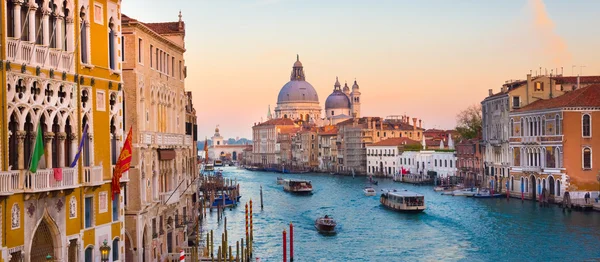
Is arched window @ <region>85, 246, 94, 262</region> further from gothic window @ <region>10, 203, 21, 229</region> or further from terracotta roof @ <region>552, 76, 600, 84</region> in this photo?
terracotta roof @ <region>552, 76, 600, 84</region>

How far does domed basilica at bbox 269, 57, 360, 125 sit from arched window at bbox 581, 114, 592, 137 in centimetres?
7299

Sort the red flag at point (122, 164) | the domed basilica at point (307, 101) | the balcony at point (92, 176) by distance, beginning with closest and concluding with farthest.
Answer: the balcony at point (92, 176), the red flag at point (122, 164), the domed basilica at point (307, 101)

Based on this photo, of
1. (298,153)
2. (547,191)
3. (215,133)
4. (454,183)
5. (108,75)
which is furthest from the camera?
(215,133)

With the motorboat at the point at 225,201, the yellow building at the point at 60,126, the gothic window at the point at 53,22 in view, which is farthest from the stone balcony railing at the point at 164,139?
the motorboat at the point at 225,201

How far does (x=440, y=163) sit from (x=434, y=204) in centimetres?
1764

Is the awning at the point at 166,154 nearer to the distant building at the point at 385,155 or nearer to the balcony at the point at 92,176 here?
the balcony at the point at 92,176

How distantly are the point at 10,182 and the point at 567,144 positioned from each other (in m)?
25.6

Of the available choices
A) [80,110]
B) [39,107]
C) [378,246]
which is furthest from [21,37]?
[378,246]

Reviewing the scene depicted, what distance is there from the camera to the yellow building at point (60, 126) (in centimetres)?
970

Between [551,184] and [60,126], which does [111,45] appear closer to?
[60,126]

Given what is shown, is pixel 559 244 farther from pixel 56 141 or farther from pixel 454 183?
pixel 454 183

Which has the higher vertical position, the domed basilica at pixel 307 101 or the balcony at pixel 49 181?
the domed basilica at pixel 307 101

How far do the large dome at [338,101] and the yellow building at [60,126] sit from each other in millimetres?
92409

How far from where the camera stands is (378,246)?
22.8m
